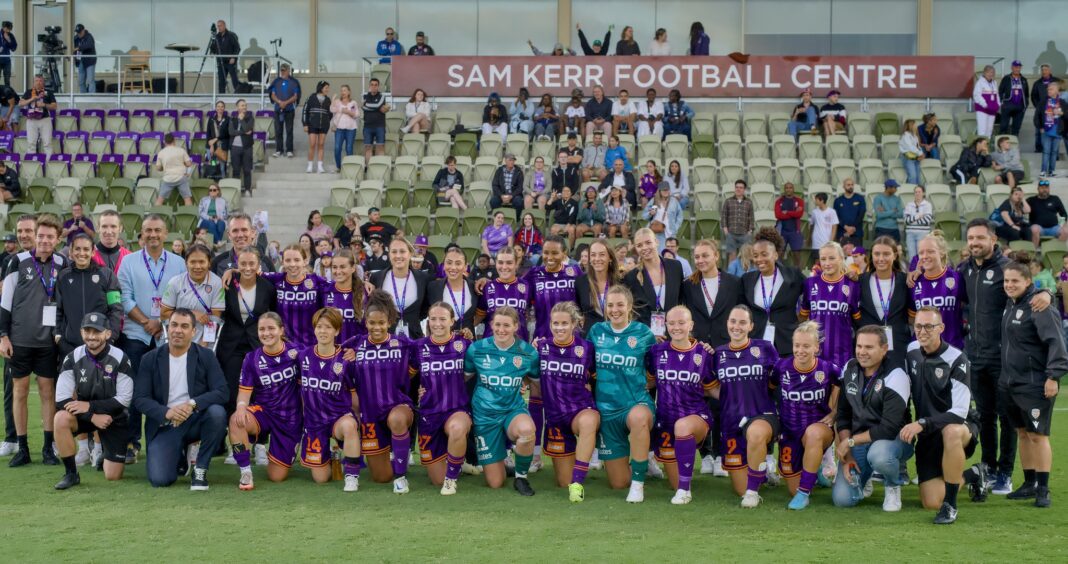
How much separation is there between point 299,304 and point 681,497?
3168 mm

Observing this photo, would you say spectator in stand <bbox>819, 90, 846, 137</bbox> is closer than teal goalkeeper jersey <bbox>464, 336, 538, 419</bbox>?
No

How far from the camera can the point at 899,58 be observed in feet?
69.8

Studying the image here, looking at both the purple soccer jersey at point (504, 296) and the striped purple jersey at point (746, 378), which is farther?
the purple soccer jersey at point (504, 296)

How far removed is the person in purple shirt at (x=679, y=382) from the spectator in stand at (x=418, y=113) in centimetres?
1343

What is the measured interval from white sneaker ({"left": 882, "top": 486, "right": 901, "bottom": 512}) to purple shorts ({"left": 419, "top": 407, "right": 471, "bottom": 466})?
2750mm

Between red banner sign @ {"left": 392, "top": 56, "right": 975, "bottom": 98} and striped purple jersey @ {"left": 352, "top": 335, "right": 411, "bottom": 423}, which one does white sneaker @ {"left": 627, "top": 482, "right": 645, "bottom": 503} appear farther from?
red banner sign @ {"left": 392, "top": 56, "right": 975, "bottom": 98}

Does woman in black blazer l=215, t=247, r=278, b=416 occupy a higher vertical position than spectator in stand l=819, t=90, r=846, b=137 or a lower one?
lower

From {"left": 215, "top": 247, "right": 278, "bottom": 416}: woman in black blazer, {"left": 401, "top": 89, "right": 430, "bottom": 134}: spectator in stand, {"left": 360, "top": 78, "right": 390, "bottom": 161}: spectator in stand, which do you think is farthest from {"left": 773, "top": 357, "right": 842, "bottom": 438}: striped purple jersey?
→ {"left": 401, "top": 89, "right": 430, "bottom": 134}: spectator in stand

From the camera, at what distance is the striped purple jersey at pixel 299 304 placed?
8.89 metres

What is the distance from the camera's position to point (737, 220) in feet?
55.1

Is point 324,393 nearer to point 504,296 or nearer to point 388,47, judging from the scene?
point 504,296

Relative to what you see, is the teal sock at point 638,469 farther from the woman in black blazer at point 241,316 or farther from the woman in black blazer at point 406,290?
the woman in black blazer at point 241,316

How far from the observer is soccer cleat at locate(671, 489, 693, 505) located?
25.0ft

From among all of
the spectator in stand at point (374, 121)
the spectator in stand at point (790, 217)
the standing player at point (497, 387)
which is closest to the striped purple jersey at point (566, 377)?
the standing player at point (497, 387)
